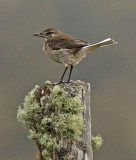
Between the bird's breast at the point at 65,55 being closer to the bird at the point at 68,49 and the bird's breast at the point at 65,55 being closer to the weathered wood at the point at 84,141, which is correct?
the bird at the point at 68,49

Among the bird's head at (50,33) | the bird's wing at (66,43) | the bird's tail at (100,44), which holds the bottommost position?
the bird's tail at (100,44)

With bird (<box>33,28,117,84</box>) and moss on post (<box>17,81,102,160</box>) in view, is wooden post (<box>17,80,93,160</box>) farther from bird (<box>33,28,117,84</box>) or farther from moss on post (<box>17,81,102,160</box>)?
bird (<box>33,28,117,84</box>)

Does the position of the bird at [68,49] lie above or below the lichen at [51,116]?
above

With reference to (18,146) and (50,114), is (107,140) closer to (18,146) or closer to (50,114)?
(18,146)

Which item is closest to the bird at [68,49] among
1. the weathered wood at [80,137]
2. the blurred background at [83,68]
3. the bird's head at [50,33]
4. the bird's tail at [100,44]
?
the bird's tail at [100,44]

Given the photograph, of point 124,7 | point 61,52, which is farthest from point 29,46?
point 61,52

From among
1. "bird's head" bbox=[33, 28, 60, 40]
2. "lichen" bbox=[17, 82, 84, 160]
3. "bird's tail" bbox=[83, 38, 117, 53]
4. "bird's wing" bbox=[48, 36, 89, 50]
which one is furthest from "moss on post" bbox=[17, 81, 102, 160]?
"bird's head" bbox=[33, 28, 60, 40]

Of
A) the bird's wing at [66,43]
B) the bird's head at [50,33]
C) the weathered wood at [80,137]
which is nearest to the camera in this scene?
the weathered wood at [80,137]
